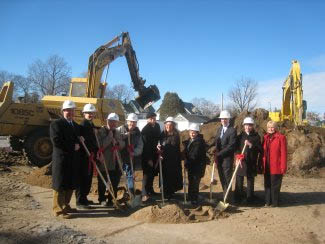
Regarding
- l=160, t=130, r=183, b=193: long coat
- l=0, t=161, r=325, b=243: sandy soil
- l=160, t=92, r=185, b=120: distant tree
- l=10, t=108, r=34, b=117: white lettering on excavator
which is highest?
l=160, t=92, r=185, b=120: distant tree

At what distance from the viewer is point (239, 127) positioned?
1420 centimetres

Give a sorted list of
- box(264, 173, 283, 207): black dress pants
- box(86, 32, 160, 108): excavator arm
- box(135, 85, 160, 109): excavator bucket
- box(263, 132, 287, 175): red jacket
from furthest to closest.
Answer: box(135, 85, 160, 109): excavator bucket
box(86, 32, 160, 108): excavator arm
box(264, 173, 283, 207): black dress pants
box(263, 132, 287, 175): red jacket

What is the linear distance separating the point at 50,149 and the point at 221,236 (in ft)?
26.2

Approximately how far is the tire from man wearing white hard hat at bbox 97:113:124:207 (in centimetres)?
536

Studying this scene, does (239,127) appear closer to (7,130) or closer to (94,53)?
(94,53)

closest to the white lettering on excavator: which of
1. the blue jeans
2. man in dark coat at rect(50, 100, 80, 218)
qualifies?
the blue jeans

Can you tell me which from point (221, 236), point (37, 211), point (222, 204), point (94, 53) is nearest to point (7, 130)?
point (94, 53)

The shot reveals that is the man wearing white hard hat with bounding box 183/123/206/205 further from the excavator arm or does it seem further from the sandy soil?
the excavator arm

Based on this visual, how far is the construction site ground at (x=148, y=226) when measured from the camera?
529cm

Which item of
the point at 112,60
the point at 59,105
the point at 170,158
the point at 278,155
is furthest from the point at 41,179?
the point at 112,60

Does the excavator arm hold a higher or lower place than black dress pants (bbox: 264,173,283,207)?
higher

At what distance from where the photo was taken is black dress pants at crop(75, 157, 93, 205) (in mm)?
6789

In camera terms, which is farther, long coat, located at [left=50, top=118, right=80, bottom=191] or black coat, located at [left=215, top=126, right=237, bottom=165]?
black coat, located at [left=215, top=126, right=237, bottom=165]

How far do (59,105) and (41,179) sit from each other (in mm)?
4121
